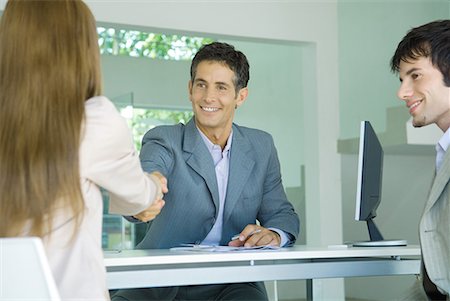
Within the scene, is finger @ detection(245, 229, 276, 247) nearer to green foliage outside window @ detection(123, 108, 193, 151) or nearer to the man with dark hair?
the man with dark hair

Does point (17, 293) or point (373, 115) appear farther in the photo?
point (373, 115)

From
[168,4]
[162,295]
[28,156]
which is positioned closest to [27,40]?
[28,156]

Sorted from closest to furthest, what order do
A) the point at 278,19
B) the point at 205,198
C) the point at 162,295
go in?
1. the point at 162,295
2. the point at 205,198
3. the point at 278,19

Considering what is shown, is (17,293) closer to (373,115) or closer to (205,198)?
(205,198)

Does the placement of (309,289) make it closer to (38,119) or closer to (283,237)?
(283,237)

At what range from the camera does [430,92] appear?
262 cm

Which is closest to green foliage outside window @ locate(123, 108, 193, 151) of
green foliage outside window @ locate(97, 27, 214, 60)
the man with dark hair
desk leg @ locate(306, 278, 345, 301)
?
green foliage outside window @ locate(97, 27, 214, 60)

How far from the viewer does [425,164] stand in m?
7.41

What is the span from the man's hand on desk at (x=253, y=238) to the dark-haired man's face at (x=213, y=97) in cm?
51

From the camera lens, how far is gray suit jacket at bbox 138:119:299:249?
3152 mm

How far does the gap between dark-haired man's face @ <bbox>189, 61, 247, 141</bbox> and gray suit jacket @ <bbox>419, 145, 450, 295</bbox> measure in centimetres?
118

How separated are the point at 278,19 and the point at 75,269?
4688 millimetres

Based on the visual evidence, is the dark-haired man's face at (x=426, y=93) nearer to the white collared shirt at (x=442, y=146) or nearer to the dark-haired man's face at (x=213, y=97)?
the white collared shirt at (x=442, y=146)

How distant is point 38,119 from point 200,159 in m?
1.51
